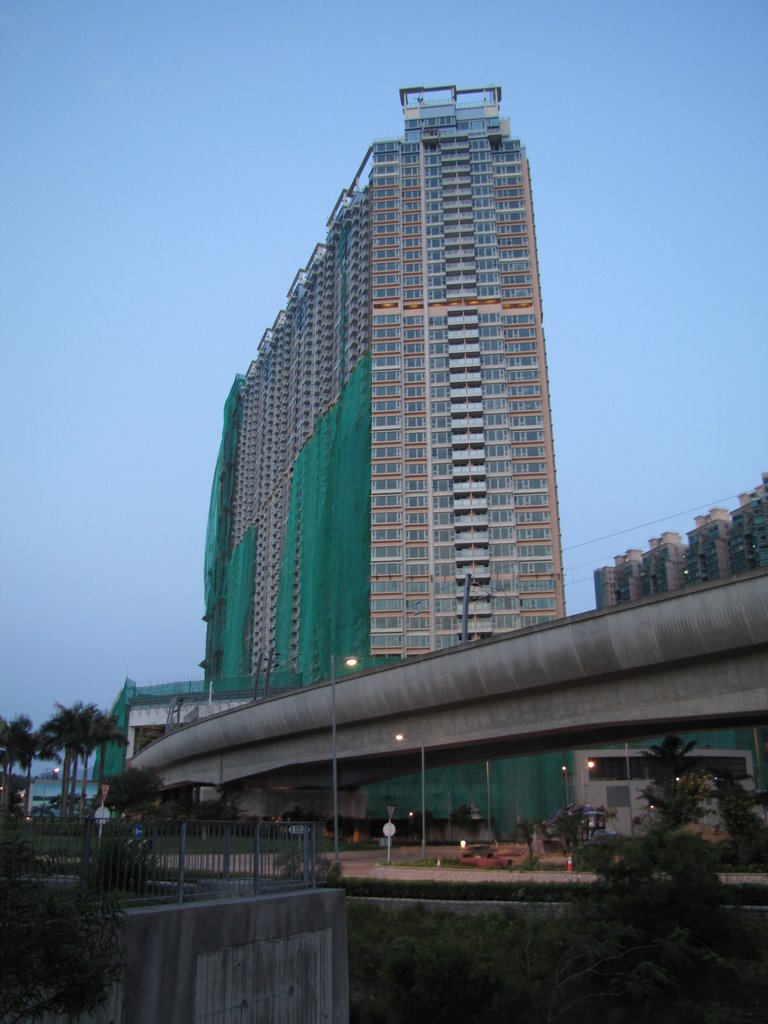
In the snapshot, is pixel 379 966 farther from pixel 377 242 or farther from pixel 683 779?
pixel 377 242

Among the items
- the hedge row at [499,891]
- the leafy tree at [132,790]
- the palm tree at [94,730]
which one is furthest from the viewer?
the palm tree at [94,730]

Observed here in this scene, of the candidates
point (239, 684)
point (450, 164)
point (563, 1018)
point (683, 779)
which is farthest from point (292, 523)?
point (563, 1018)

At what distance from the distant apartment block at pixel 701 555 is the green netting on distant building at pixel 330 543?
35256 mm

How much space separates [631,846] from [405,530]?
78.9 meters

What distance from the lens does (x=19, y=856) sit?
8602mm

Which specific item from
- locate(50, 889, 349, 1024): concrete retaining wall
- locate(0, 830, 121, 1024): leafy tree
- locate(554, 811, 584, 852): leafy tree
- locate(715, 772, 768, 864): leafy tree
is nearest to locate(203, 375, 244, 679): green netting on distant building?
locate(554, 811, 584, 852): leafy tree

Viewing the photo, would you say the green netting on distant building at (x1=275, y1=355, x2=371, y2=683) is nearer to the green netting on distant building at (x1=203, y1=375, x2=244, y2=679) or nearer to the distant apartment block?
the green netting on distant building at (x1=203, y1=375, x2=244, y2=679)

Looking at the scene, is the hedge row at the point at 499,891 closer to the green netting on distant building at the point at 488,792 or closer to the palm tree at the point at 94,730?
the green netting on distant building at the point at 488,792

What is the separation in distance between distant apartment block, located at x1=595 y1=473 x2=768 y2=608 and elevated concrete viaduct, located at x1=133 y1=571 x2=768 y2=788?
5500 cm

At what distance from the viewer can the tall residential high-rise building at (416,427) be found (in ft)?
318

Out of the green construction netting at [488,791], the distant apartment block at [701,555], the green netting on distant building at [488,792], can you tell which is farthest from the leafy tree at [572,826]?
the distant apartment block at [701,555]

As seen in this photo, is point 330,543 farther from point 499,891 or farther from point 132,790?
point 499,891

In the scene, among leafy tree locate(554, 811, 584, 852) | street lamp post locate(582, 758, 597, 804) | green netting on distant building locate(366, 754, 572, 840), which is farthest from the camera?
street lamp post locate(582, 758, 597, 804)

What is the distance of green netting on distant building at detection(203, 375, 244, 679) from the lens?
144 metres
